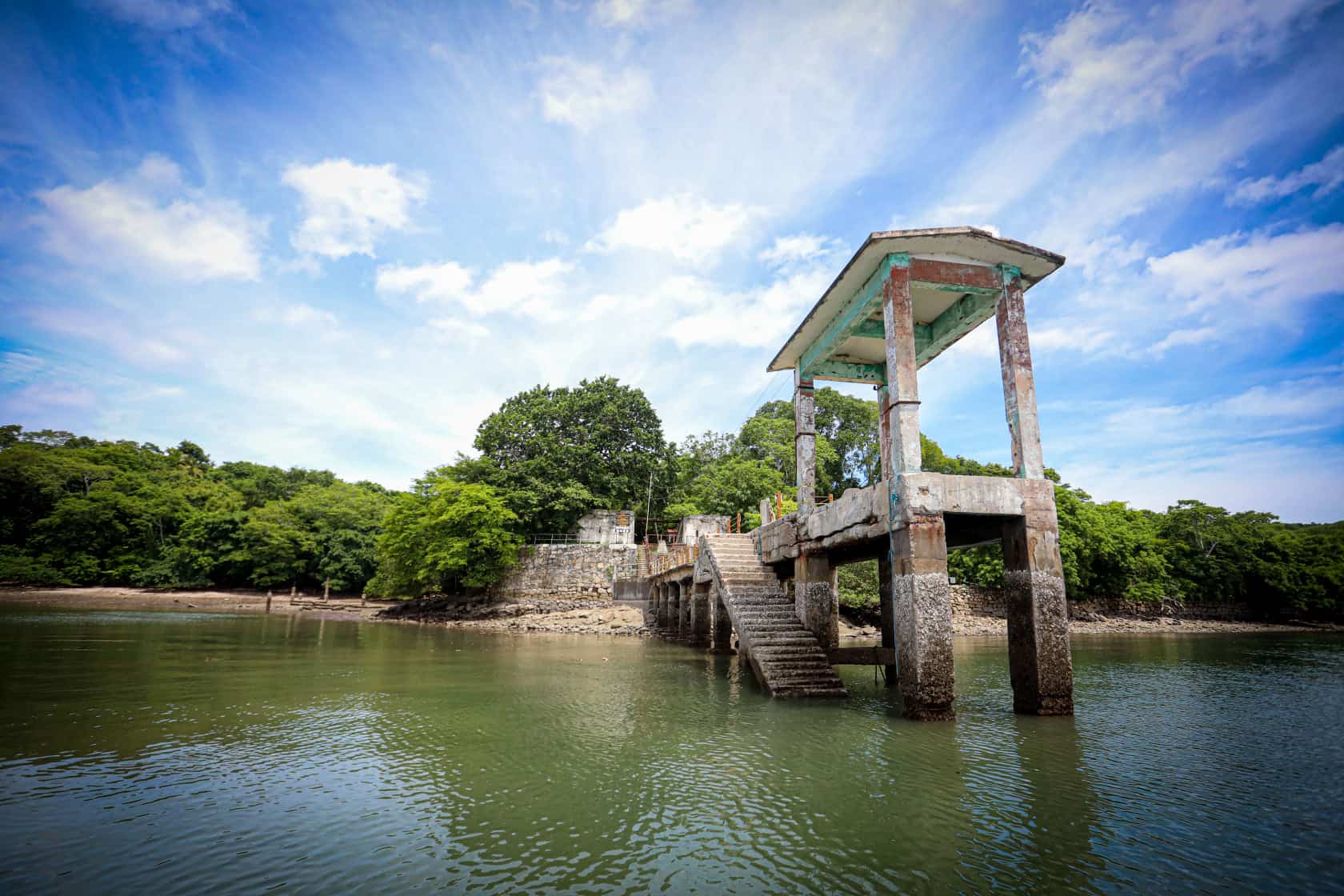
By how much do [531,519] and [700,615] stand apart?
19.4 meters

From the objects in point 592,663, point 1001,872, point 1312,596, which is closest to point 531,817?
point 1001,872

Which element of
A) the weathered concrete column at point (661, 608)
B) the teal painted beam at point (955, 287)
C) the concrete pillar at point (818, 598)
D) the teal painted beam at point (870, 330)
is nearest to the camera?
the teal painted beam at point (955, 287)

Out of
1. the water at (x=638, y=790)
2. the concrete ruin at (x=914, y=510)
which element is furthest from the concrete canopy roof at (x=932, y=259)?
the water at (x=638, y=790)

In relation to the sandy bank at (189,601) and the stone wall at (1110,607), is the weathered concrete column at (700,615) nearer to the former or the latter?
the stone wall at (1110,607)

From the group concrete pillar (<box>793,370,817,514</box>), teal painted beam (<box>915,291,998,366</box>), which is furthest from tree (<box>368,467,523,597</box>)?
teal painted beam (<box>915,291,998,366</box>)

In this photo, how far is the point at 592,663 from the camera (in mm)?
15992

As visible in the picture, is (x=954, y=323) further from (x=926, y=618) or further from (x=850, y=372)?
(x=926, y=618)

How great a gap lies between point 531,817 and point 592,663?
1143 cm

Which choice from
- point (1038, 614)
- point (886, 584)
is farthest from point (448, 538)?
point (1038, 614)

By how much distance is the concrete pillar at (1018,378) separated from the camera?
9.80 m

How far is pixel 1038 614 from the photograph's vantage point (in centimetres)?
894

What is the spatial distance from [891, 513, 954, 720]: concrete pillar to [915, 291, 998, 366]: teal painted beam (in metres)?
4.91

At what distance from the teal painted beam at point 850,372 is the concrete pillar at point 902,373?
12.0 feet

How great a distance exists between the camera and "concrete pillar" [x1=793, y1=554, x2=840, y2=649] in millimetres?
12547
